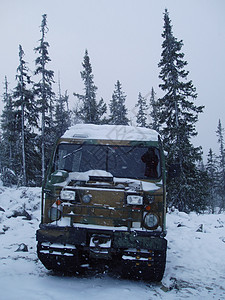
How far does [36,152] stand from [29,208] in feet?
50.8

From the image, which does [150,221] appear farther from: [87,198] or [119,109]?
[119,109]

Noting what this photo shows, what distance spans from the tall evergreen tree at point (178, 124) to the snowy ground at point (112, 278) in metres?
8.88

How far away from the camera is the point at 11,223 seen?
795 cm

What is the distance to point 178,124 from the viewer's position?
60.2 feet

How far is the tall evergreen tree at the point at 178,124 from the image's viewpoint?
17062 millimetres

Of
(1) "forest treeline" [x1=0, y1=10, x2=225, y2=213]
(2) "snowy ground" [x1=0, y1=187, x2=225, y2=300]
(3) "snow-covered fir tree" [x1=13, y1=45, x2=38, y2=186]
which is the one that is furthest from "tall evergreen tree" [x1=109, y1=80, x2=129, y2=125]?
(2) "snowy ground" [x1=0, y1=187, x2=225, y2=300]

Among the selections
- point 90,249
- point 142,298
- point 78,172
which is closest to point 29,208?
Answer: point 78,172

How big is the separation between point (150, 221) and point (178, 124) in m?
15.1

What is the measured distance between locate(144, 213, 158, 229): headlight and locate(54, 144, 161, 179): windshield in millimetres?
875

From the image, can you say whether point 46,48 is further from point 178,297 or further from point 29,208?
point 178,297

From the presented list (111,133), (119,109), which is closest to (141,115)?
(119,109)

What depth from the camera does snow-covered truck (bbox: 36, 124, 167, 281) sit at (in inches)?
161

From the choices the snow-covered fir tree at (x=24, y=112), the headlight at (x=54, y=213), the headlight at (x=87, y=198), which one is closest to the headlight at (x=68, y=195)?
the headlight at (x=87, y=198)

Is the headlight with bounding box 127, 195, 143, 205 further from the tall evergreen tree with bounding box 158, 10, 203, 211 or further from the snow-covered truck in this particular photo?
the tall evergreen tree with bounding box 158, 10, 203, 211
